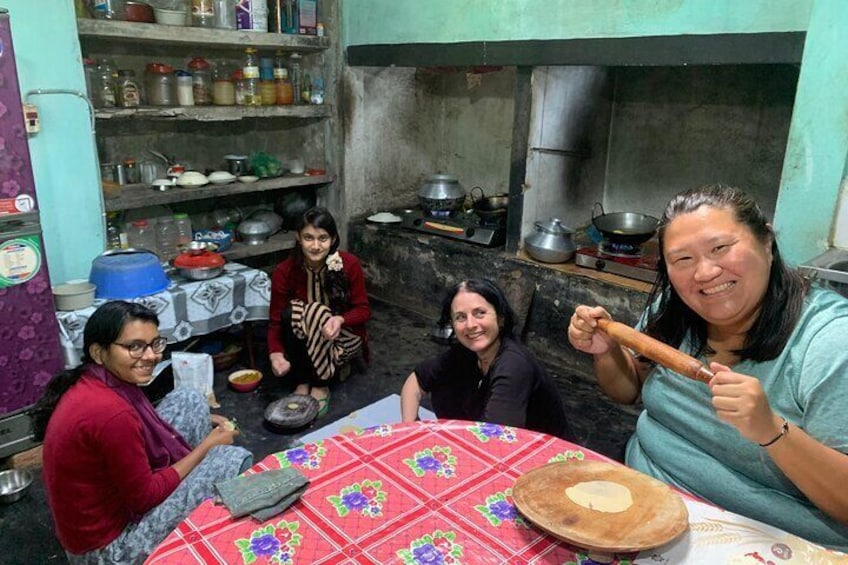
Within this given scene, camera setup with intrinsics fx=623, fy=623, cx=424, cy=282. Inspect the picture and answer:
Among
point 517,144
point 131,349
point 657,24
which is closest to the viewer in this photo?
point 131,349

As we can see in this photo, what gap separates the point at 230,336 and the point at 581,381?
2547mm

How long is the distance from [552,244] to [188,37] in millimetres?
2913

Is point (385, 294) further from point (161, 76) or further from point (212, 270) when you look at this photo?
point (161, 76)

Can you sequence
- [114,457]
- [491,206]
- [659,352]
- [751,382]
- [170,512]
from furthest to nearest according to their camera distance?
1. [491,206]
2. [170,512]
3. [114,457]
4. [659,352]
5. [751,382]

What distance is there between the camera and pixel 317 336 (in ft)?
12.5

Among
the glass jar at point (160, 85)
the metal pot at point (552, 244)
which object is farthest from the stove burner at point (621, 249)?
the glass jar at point (160, 85)

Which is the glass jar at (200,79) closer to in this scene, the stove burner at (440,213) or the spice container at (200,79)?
the spice container at (200,79)

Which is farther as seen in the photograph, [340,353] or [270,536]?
[340,353]

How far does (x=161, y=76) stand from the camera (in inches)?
179

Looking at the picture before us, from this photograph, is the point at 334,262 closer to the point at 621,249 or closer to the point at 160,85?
the point at 621,249

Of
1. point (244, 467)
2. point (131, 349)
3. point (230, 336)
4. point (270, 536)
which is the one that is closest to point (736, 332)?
point (270, 536)

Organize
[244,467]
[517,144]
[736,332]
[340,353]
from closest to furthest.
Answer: [736,332] → [244,467] → [340,353] → [517,144]

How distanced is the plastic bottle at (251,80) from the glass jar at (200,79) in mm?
284

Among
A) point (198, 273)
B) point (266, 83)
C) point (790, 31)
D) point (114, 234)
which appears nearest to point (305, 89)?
point (266, 83)
